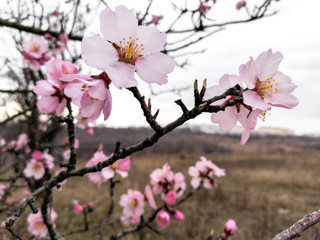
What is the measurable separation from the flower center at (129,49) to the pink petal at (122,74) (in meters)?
0.04

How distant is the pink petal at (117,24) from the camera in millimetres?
740

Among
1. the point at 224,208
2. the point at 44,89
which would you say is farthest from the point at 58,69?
the point at 224,208

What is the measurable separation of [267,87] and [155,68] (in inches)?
13.3

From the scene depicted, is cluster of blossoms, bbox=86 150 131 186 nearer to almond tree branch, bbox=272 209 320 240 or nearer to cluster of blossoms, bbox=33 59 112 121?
cluster of blossoms, bbox=33 59 112 121

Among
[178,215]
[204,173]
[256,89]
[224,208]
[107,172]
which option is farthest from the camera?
[224,208]

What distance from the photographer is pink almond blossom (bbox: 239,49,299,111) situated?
79 centimetres

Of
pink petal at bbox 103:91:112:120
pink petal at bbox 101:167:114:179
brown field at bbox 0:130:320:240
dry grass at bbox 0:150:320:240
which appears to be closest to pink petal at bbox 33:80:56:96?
pink petal at bbox 103:91:112:120

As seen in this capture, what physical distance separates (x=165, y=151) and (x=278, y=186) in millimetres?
20172

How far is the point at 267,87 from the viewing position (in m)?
0.81

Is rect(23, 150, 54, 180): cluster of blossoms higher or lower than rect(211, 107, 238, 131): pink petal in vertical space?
lower

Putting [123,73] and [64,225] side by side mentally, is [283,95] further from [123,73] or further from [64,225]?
[64,225]

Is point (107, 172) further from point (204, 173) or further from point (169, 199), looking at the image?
point (204, 173)

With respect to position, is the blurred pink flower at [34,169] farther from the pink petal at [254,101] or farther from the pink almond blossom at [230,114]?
the pink petal at [254,101]

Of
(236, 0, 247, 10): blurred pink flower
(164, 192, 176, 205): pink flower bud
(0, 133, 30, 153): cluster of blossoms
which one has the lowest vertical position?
(0, 133, 30, 153): cluster of blossoms
